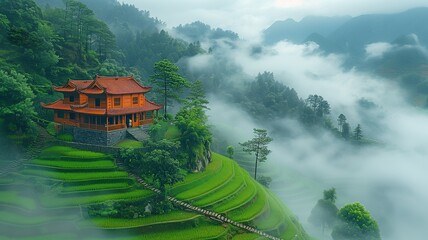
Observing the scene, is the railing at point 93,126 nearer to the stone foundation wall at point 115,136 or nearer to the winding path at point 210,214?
the stone foundation wall at point 115,136

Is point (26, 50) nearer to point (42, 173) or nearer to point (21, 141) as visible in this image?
point (21, 141)

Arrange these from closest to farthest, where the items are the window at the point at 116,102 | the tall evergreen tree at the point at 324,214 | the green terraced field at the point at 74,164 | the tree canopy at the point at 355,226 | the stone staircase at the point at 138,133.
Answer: the green terraced field at the point at 74,164 < the stone staircase at the point at 138,133 < the window at the point at 116,102 < the tree canopy at the point at 355,226 < the tall evergreen tree at the point at 324,214

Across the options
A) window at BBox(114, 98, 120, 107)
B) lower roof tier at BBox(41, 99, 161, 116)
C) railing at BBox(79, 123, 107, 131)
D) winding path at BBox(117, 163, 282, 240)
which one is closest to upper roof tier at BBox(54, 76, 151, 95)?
window at BBox(114, 98, 120, 107)

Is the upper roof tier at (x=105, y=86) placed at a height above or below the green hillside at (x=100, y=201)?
above

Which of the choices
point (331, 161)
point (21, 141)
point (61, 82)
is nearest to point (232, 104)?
point (331, 161)

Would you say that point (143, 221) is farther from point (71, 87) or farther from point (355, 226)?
point (355, 226)

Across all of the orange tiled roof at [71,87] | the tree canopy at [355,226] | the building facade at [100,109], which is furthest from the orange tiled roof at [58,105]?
the tree canopy at [355,226]
